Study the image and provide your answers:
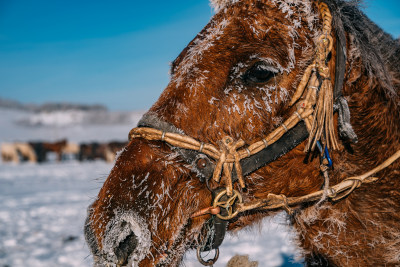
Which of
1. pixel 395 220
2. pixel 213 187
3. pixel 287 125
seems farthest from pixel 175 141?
pixel 395 220

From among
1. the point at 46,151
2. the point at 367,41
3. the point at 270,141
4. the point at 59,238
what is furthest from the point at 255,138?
the point at 46,151

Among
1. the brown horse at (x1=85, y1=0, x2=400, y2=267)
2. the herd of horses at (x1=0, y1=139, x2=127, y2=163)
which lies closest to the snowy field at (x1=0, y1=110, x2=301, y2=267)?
the brown horse at (x1=85, y1=0, x2=400, y2=267)

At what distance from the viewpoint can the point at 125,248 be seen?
1456 mm

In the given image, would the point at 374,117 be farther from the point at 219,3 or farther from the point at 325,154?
the point at 219,3

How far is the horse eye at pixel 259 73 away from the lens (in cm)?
159

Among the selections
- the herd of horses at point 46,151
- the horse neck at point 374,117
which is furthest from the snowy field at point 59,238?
the herd of horses at point 46,151

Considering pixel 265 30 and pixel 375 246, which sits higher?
pixel 265 30

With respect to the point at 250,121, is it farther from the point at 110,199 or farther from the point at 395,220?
the point at 395,220

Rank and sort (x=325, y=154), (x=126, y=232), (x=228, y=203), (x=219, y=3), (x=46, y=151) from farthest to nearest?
1. (x=46, y=151)
2. (x=219, y=3)
3. (x=325, y=154)
4. (x=228, y=203)
5. (x=126, y=232)

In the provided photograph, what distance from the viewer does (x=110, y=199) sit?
1.47m

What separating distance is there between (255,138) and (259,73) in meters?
0.35

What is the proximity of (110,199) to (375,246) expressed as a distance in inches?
65.2

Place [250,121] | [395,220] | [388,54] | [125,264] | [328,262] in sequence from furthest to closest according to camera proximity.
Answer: [328,262] → [388,54] → [395,220] → [250,121] → [125,264]

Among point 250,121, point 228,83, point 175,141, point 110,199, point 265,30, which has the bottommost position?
point 110,199
